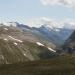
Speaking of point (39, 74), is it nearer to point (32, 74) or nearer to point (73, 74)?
point (32, 74)

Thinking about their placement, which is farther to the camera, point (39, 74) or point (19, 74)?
point (19, 74)

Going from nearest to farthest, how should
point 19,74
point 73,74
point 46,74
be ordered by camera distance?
point 73,74, point 46,74, point 19,74

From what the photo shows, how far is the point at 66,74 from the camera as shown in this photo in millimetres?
38500

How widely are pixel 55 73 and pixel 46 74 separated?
140cm

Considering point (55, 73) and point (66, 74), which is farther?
point (55, 73)

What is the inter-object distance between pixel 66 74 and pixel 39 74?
4.74 m

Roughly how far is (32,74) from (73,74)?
779 cm

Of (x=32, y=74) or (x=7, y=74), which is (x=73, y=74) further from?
(x=7, y=74)

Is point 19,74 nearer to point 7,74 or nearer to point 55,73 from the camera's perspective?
point 7,74

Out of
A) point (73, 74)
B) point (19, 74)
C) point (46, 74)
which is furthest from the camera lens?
point (19, 74)

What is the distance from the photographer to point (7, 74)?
4688cm

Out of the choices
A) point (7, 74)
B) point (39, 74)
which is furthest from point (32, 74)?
point (7, 74)

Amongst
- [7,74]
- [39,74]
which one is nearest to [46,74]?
[39,74]

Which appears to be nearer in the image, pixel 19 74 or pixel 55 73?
pixel 55 73
